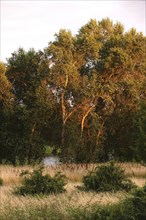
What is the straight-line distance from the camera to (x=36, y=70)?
39.7 metres

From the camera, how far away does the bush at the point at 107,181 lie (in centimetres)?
1588

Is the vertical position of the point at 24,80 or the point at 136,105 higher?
the point at 24,80

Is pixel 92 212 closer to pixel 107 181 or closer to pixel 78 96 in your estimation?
pixel 107 181

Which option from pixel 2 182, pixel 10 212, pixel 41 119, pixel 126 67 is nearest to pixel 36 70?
pixel 41 119

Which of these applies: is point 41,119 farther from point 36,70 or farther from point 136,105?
point 136,105

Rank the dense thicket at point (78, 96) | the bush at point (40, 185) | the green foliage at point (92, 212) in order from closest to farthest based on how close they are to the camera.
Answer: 1. the green foliage at point (92, 212)
2. the bush at point (40, 185)
3. the dense thicket at point (78, 96)

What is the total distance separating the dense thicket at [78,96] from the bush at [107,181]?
1768 centimetres

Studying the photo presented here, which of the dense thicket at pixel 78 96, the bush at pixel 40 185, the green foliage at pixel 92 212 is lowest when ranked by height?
the green foliage at pixel 92 212

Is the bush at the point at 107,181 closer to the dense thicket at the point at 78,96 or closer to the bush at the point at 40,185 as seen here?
the bush at the point at 40,185

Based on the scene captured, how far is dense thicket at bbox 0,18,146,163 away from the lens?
116ft

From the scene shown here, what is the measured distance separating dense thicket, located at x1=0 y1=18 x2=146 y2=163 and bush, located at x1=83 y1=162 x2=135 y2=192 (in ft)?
58.0

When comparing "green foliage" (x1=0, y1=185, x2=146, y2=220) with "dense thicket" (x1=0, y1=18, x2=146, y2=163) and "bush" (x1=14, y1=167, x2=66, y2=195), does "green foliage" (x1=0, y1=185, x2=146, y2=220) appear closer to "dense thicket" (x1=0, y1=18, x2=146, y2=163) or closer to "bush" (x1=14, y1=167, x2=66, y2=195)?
"bush" (x1=14, y1=167, x2=66, y2=195)

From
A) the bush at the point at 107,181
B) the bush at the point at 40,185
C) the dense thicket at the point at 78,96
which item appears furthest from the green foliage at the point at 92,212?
the dense thicket at the point at 78,96

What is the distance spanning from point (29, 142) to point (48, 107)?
4.27 m
